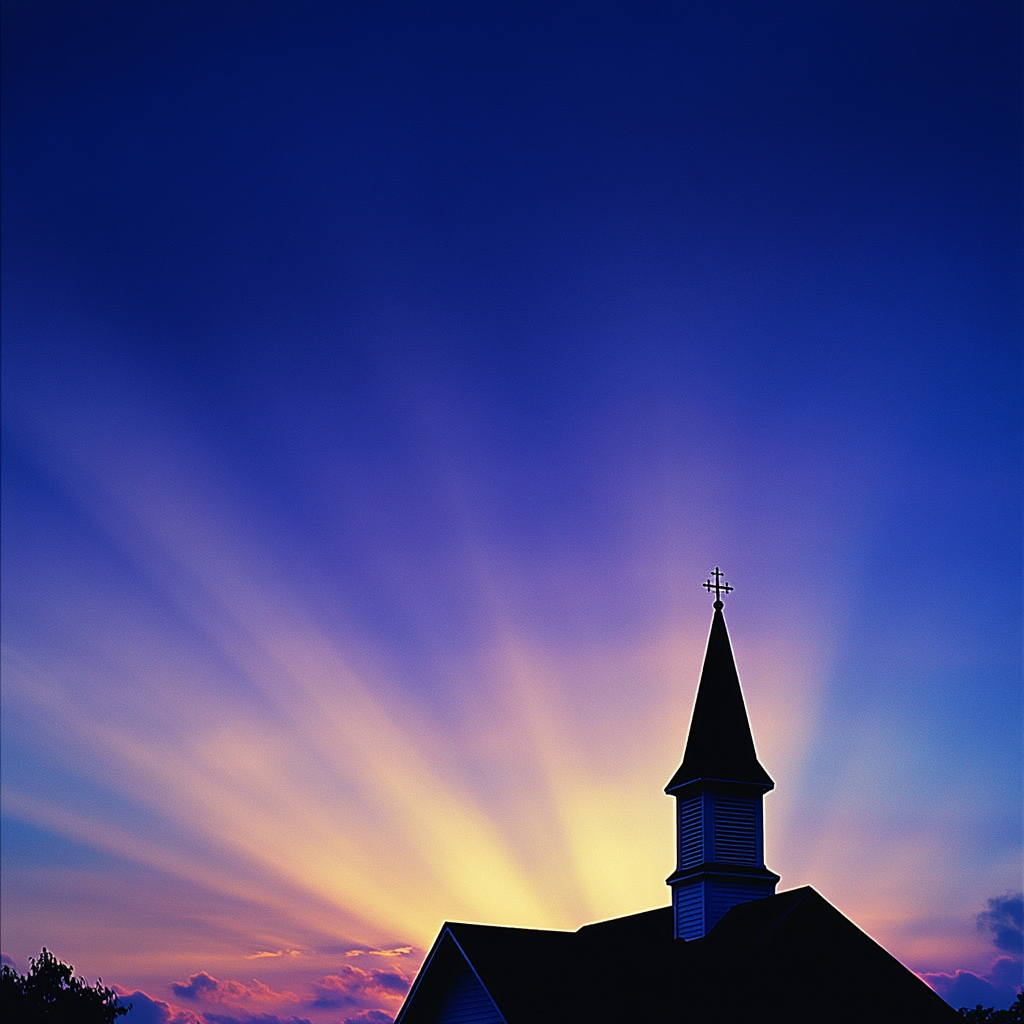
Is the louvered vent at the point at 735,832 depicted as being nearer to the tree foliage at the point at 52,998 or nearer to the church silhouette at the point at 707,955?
the church silhouette at the point at 707,955

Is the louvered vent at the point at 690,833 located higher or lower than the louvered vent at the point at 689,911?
higher

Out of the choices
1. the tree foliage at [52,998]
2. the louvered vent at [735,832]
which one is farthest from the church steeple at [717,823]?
the tree foliage at [52,998]

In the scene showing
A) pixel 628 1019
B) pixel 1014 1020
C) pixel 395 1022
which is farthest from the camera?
pixel 1014 1020

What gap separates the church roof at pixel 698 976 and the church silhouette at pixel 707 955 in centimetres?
3

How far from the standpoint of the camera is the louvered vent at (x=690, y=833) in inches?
1345

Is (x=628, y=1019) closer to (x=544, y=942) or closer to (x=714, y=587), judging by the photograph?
(x=544, y=942)

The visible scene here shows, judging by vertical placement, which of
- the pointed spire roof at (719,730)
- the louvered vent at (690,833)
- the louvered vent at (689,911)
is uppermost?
the pointed spire roof at (719,730)

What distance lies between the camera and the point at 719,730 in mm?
35875

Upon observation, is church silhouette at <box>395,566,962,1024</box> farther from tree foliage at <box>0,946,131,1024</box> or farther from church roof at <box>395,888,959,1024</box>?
tree foliage at <box>0,946,131,1024</box>

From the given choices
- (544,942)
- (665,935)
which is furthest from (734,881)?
(544,942)

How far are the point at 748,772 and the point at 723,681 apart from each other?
3901 millimetres

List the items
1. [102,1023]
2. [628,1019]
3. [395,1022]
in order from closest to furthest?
[628,1019] < [395,1022] < [102,1023]

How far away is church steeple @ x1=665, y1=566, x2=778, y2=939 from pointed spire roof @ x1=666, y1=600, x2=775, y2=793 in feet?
0.10

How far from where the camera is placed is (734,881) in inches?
1325
